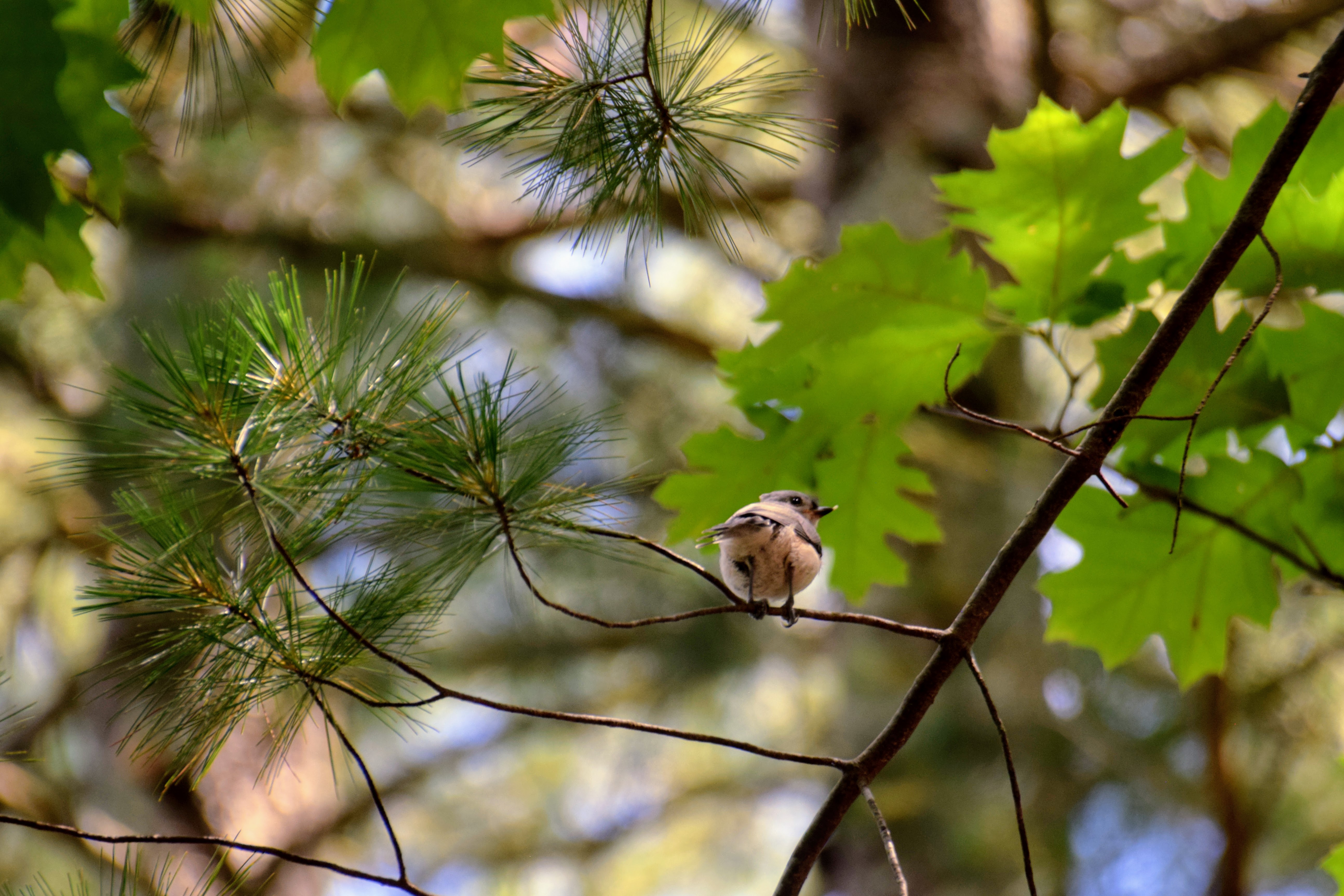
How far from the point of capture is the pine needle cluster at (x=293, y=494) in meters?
0.97

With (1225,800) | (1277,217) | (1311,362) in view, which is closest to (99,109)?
(1277,217)

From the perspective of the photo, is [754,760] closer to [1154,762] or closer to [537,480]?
[1154,762]

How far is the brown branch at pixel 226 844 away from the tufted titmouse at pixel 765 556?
0.42 metres

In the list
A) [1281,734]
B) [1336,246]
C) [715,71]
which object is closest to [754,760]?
[1281,734]

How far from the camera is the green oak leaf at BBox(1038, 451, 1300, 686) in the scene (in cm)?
141

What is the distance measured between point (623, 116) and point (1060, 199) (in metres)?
0.62

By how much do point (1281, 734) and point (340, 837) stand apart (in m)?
3.33

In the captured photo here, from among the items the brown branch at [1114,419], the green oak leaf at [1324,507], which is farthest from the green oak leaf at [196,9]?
the green oak leaf at [1324,507]

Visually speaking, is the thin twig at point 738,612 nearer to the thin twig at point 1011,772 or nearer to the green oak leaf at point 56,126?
the thin twig at point 1011,772

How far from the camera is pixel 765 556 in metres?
1.00

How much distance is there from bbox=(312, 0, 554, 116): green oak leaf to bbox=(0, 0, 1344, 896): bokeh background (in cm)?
60

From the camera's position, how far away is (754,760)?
14.8 feet

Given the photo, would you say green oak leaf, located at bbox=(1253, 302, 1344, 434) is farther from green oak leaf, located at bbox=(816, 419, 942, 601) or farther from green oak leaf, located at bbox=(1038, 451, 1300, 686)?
green oak leaf, located at bbox=(816, 419, 942, 601)

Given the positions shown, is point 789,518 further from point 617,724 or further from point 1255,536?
point 1255,536
